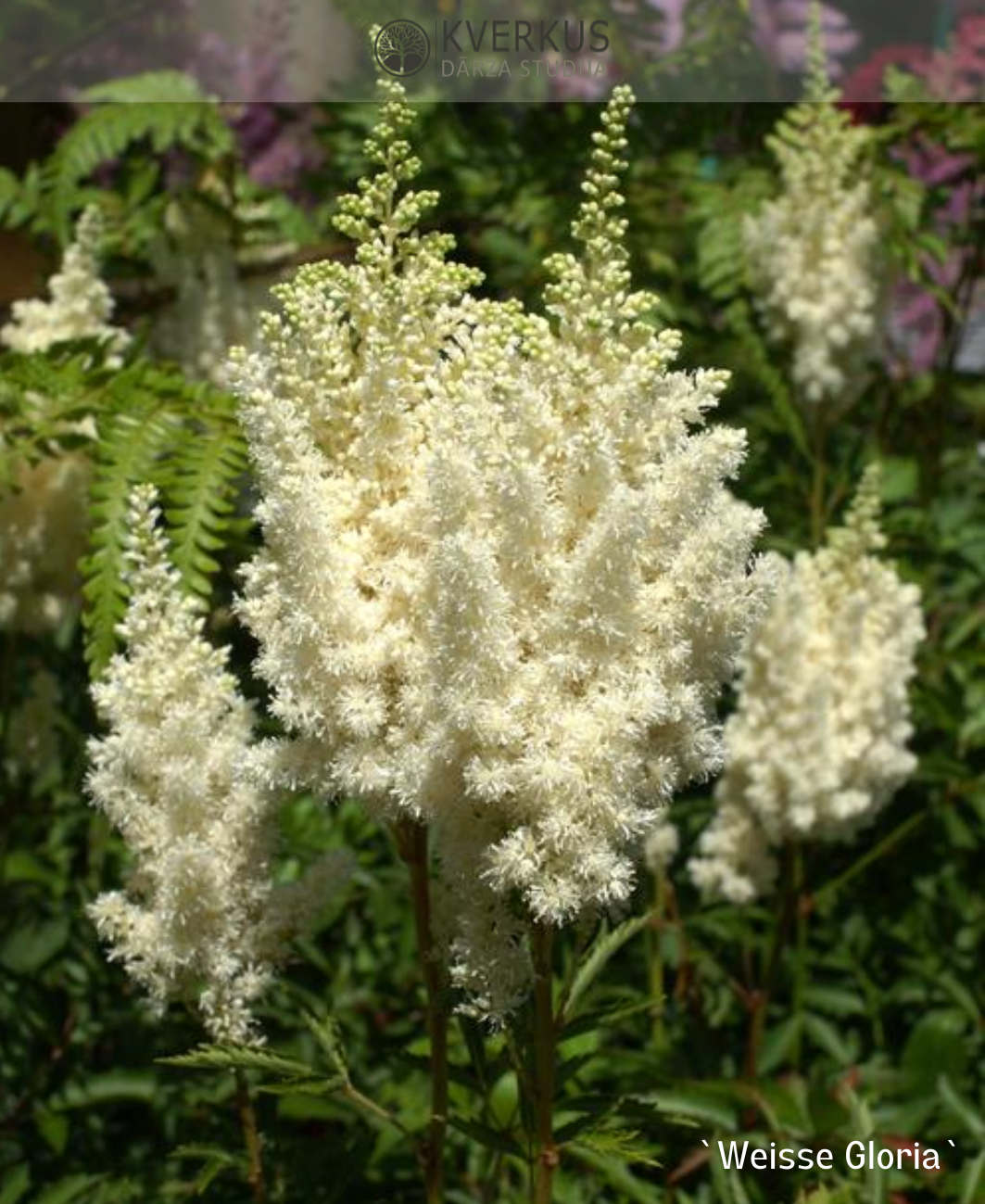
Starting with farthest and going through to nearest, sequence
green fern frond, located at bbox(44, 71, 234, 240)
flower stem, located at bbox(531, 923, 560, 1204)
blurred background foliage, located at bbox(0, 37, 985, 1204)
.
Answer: green fern frond, located at bbox(44, 71, 234, 240) < blurred background foliage, located at bbox(0, 37, 985, 1204) < flower stem, located at bbox(531, 923, 560, 1204)

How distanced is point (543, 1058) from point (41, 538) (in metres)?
1.11

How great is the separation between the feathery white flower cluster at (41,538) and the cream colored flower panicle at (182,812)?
665 millimetres

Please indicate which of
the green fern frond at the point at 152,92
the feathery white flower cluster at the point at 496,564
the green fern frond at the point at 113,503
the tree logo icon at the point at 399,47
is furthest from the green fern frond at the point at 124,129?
the feathery white flower cluster at the point at 496,564

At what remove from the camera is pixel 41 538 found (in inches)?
80.4

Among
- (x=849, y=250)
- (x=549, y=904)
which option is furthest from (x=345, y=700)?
(x=849, y=250)

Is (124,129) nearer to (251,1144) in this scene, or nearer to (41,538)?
(41,538)

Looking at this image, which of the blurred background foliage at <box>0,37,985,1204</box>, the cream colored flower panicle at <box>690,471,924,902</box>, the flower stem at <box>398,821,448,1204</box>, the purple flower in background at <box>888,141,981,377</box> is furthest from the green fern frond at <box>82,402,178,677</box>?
the purple flower in background at <box>888,141,981,377</box>

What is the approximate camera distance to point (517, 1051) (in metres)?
1.31

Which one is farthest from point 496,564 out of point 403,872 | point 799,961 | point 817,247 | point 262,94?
point 262,94

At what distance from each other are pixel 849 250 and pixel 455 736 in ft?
5.72

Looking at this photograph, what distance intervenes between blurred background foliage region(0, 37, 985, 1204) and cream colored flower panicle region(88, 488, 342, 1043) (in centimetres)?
12

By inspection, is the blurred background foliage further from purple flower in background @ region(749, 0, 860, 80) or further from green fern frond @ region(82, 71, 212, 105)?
purple flower in background @ region(749, 0, 860, 80)

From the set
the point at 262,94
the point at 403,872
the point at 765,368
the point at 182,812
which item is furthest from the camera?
the point at 262,94

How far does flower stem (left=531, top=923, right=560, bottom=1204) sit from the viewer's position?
1.25 meters
